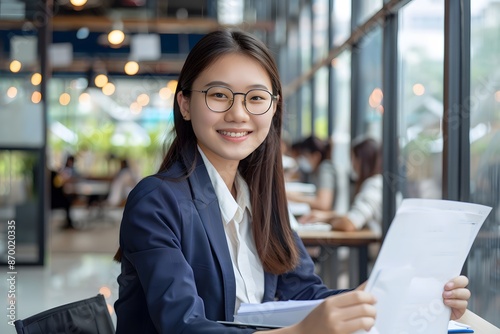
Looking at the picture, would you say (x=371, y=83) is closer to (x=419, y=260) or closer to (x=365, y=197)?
(x=365, y=197)

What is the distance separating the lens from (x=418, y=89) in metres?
3.87

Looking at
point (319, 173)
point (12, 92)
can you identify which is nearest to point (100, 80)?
point (12, 92)

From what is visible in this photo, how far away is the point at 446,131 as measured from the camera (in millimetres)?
3051

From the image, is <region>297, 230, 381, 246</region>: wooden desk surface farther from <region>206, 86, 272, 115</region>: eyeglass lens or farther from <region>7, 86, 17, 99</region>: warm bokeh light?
<region>7, 86, 17, 99</region>: warm bokeh light

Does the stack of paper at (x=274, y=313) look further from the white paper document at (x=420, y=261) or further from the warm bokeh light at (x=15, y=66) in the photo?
the warm bokeh light at (x=15, y=66)

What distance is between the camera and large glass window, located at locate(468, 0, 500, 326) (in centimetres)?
263

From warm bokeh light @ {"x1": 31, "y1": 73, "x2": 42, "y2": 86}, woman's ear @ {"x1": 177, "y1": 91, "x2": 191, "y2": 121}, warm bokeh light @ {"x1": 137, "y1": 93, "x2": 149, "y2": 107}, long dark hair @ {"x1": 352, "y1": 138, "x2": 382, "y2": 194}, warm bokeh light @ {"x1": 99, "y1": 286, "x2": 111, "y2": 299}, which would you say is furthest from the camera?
warm bokeh light @ {"x1": 137, "y1": 93, "x2": 149, "y2": 107}

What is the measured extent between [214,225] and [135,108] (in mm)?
16502

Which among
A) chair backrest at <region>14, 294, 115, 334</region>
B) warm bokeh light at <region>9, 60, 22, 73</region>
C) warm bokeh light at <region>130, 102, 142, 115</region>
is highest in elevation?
warm bokeh light at <region>130, 102, 142, 115</region>

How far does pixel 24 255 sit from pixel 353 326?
606cm

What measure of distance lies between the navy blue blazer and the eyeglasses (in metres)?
0.15

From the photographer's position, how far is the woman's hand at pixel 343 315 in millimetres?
1143

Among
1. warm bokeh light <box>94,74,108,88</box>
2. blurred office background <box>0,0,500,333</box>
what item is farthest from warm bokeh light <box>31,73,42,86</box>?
warm bokeh light <box>94,74,108,88</box>

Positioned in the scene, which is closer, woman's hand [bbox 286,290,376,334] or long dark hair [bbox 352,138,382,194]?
woman's hand [bbox 286,290,376,334]
